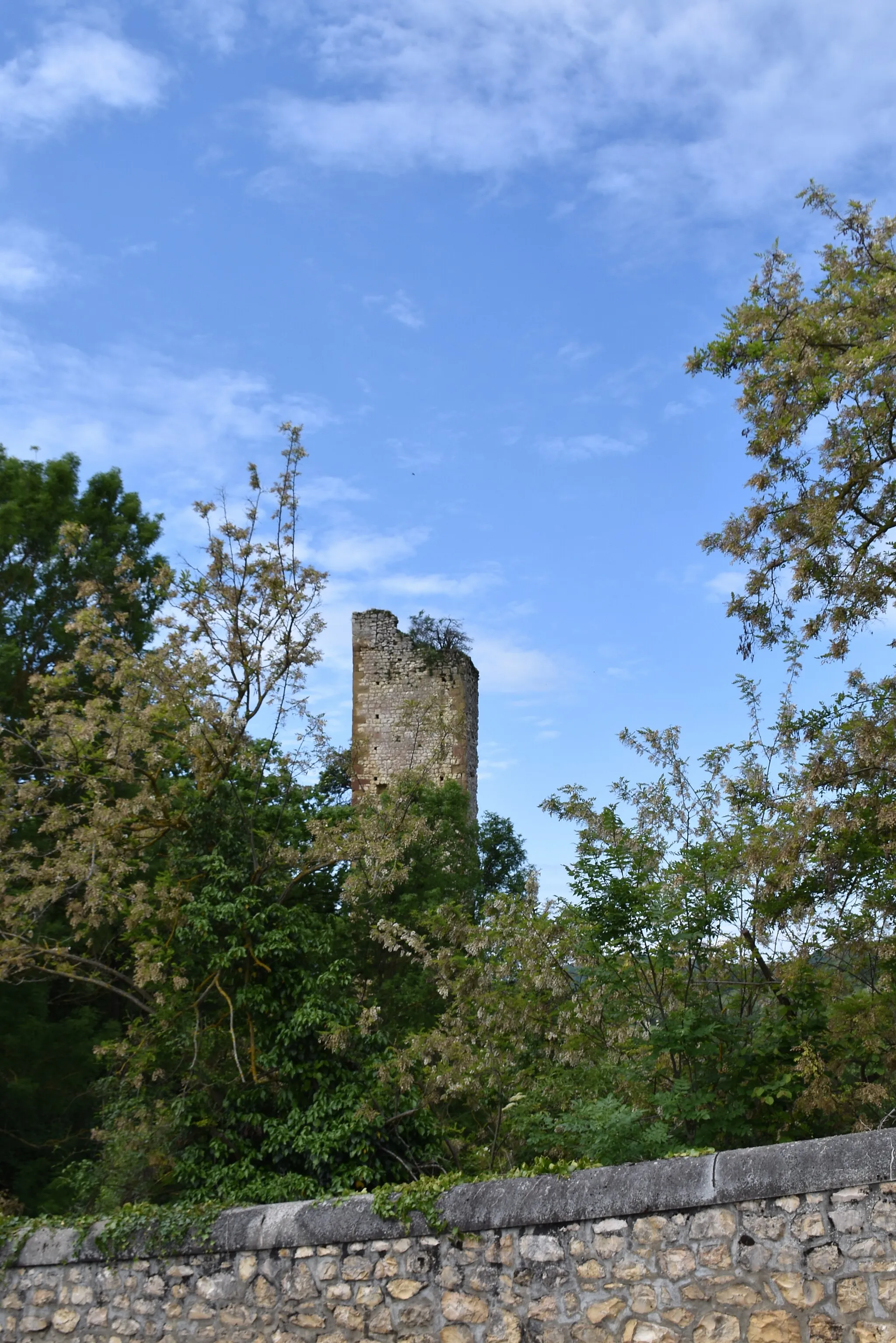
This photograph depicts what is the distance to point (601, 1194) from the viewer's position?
4.54m

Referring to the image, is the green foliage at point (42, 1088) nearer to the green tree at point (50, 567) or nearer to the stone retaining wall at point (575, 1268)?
the green tree at point (50, 567)

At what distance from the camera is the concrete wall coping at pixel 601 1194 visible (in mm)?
4176

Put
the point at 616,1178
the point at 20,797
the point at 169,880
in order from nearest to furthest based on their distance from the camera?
the point at 616,1178 → the point at 169,880 → the point at 20,797

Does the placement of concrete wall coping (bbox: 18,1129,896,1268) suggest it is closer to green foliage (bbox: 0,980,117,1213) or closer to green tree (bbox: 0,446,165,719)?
green foliage (bbox: 0,980,117,1213)

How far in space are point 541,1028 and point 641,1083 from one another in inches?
45.1

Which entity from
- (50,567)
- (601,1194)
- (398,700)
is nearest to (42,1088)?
(50,567)

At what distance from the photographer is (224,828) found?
9.45 m

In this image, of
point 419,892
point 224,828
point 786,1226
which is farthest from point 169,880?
point 419,892

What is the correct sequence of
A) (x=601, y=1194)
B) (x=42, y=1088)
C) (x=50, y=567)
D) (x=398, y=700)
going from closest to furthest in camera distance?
(x=601, y=1194)
(x=42, y=1088)
(x=50, y=567)
(x=398, y=700)

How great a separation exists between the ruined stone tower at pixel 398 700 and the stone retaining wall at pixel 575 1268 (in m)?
14.8

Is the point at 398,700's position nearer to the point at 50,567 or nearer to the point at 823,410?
the point at 50,567

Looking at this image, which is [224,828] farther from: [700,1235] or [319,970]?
[700,1235]

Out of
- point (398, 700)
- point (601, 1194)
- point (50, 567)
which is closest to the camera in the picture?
point (601, 1194)

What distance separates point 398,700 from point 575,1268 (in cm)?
1685
